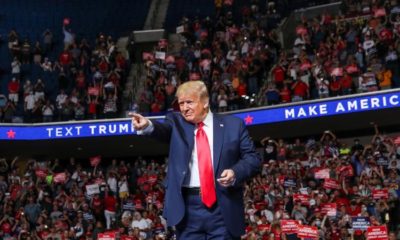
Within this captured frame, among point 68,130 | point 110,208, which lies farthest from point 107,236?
point 68,130

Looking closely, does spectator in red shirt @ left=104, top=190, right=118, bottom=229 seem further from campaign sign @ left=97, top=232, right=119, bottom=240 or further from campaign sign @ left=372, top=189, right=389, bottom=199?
campaign sign @ left=372, top=189, right=389, bottom=199

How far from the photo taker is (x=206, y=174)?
13.7 feet

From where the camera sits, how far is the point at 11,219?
17.5 meters

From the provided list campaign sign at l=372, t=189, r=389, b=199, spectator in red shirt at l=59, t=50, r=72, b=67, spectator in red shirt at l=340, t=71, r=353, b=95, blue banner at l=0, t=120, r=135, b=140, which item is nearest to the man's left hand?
campaign sign at l=372, t=189, r=389, b=199

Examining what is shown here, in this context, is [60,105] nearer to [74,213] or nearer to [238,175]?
[74,213]

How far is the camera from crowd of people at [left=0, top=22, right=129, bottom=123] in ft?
70.3

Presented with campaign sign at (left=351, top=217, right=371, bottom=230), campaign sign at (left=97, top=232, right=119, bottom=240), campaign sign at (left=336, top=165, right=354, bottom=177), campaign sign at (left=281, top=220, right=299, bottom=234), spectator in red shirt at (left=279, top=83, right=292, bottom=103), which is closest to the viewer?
campaign sign at (left=351, top=217, right=371, bottom=230)

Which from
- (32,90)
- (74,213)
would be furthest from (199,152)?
(32,90)

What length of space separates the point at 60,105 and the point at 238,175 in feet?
59.5

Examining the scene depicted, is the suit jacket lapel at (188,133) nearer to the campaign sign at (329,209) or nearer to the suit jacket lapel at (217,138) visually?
the suit jacket lapel at (217,138)

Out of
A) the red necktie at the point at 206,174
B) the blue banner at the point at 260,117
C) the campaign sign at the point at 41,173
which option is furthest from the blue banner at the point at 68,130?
the red necktie at the point at 206,174

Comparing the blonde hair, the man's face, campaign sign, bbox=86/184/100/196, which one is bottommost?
the man's face

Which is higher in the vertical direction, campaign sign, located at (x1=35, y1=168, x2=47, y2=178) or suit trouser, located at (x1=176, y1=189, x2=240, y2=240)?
campaign sign, located at (x1=35, y1=168, x2=47, y2=178)

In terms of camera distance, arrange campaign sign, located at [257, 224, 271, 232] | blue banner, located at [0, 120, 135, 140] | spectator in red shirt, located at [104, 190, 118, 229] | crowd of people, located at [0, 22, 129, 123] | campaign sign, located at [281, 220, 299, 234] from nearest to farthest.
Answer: campaign sign, located at [281, 220, 299, 234], campaign sign, located at [257, 224, 271, 232], spectator in red shirt, located at [104, 190, 118, 229], blue banner, located at [0, 120, 135, 140], crowd of people, located at [0, 22, 129, 123]
